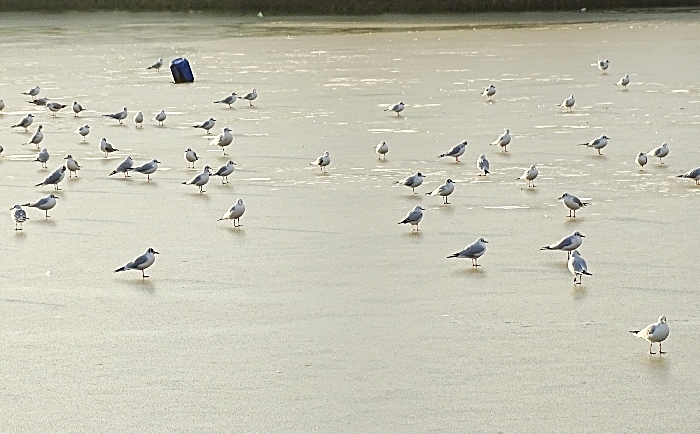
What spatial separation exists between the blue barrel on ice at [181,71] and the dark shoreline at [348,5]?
929 inches

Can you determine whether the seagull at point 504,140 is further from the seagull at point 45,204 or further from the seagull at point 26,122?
the seagull at point 26,122

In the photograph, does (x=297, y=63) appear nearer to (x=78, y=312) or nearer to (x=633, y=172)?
(x=633, y=172)

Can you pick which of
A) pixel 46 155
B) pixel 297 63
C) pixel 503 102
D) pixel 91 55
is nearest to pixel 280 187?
pixel 46 155

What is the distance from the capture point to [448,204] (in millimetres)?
14555

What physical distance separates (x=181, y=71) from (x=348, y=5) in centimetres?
2454

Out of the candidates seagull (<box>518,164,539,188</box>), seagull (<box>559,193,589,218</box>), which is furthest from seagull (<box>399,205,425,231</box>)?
seagull (<box>518,164,539,188</box>)

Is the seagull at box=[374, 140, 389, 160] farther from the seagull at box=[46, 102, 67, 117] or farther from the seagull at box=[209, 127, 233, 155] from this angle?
the seagull at box=[46, 102, 67, 117]

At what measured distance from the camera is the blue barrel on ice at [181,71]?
29.0m

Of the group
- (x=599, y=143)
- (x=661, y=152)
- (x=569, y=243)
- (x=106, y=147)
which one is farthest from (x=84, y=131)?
(x=569, y=243)

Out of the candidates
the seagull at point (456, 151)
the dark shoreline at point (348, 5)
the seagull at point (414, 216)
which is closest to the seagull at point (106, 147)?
the seagull at point (456, 151)

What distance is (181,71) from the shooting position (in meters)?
29.1

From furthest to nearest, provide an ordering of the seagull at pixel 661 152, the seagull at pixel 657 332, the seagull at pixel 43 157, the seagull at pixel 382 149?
the seagull at pixel 43 157 → the seagull at pixel 382 149 → the seagull at pixel 661 152 → the seagull at pixel 657 332

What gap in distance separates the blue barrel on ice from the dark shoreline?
77.4ft

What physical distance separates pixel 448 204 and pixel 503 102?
30.9 ft
